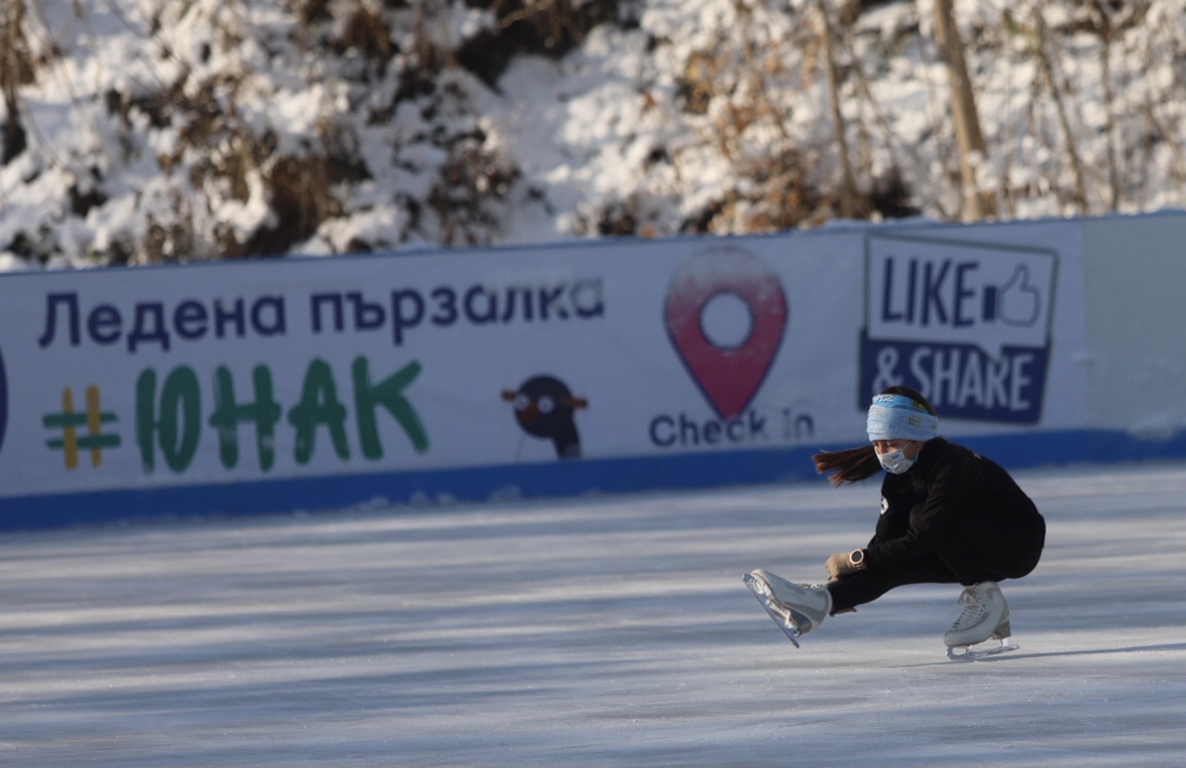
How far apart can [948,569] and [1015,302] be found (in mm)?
6503

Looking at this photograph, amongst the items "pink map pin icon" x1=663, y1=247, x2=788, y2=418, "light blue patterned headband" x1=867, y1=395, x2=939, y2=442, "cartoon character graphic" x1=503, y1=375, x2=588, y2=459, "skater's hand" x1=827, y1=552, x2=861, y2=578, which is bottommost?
"cartoon character graphic" x1=503, y1=375, x2=588, y2=459

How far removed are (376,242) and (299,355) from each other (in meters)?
10.3

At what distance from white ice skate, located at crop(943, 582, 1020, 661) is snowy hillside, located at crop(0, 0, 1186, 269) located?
1495cm

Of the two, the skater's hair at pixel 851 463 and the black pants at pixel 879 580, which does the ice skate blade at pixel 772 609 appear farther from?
the skater's hair at pixel 851 463

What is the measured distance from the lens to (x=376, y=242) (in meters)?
21.5

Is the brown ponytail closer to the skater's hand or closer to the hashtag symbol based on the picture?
the skater's hand

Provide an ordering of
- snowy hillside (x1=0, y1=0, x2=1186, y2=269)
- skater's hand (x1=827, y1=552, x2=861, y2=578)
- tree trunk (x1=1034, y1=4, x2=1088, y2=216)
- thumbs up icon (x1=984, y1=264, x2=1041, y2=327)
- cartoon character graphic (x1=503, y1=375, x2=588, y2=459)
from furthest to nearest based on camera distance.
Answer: snowy hillside (x1=0, y1=0, x2=1186, y2=269)
tree trunk (x1=1034, y1=4, x2=1088, y2=216)
thumbs up icon (x1=984, y1=264, x2=1041, y2=327)
cartoon character graphic (x1=503, y1=375, x2=588, y2=459)
skater's hand (x1=827, y1=552, x2=861, y2=578)

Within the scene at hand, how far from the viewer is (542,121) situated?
23516 mm

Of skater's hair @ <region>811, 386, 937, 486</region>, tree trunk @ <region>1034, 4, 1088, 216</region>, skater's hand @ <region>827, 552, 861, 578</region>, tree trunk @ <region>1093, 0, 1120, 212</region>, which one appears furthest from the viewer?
tree trunk @ <region>1093, 0, 1120, 212</region>

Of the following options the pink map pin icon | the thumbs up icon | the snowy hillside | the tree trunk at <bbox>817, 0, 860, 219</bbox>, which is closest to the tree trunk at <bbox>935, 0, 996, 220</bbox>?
the snowy hillside

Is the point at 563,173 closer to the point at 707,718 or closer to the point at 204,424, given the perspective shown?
the point at 204,424

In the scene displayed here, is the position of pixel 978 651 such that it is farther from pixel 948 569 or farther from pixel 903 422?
pixel 903 422

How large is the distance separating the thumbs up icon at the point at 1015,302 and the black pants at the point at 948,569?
6325 mm

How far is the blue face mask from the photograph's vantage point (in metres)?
5.54
